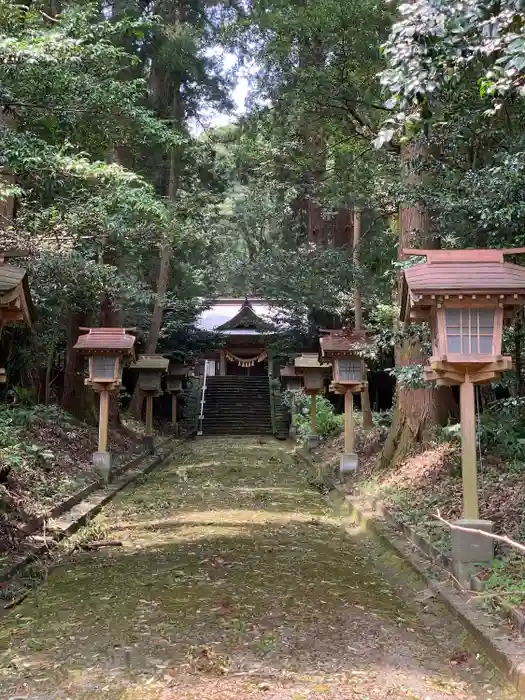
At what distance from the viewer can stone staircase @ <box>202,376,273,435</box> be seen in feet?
86.2

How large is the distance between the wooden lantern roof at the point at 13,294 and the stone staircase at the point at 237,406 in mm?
19616

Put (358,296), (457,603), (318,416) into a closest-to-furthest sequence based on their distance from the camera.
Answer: (457,603) < (358,296) < (318,416)

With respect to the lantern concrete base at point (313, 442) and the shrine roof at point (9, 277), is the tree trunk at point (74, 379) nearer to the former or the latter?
the lantern concrete base at point (313, 442)

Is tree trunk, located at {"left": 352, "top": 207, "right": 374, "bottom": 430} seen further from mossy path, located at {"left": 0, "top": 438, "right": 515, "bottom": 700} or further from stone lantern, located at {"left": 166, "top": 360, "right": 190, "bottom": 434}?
stone lantern, located at {"left": 166, "top": 360, "right": 190, "bottom": 434}

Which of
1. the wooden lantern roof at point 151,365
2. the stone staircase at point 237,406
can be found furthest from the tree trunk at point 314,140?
the stone staircase at point 237,406

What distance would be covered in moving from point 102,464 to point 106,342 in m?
2.29

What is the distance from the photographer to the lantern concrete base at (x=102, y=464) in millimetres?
12047

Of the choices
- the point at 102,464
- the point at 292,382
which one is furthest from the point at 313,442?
the point at 292,382

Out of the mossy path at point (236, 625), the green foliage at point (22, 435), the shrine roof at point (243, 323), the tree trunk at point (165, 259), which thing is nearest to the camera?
the mossy path at point (236, 625)

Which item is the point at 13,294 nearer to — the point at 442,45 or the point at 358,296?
the point at 442,45

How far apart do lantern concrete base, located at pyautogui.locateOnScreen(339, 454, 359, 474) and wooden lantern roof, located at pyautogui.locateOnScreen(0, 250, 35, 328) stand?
287 inches

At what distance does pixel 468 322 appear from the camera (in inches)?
233

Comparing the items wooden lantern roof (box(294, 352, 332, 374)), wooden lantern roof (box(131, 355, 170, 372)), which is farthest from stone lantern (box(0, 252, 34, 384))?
wooden lantern roof (box(294, 352, 332, 374))

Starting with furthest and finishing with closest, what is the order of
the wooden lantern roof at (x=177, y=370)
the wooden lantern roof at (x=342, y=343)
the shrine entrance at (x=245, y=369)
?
the shrine entrance at (x=245, y=369), the wooden lantern roof at (x=177, y=370), the wooden lantern roof at (x=342, y=343)
